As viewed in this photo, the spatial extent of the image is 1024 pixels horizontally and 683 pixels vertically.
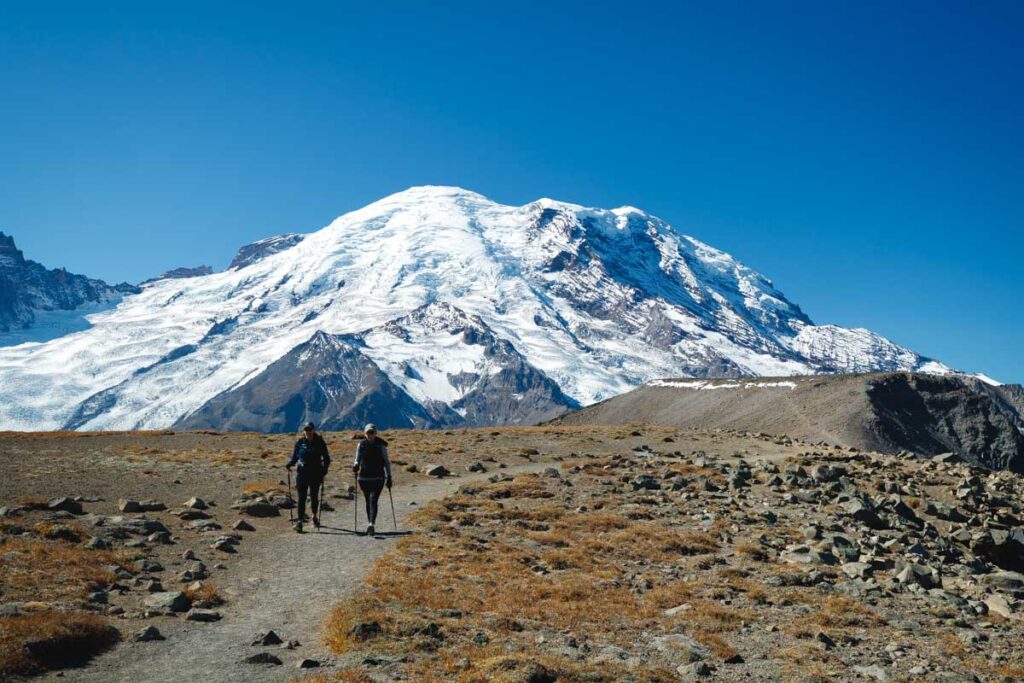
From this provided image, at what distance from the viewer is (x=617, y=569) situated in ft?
65.2

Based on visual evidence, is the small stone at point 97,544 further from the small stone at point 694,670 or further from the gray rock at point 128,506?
the small stone at point 694,670

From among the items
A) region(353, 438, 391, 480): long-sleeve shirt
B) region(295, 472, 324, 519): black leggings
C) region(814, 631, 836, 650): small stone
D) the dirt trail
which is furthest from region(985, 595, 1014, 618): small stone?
region(295, 472, 324, 519): black leggings

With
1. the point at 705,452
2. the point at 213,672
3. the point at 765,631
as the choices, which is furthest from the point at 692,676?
the point at 705,452

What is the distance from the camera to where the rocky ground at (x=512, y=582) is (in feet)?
42.0

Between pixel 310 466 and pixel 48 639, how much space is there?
39.3 ft

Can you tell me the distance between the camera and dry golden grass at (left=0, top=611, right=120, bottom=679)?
440 inches

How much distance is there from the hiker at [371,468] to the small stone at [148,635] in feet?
32.3

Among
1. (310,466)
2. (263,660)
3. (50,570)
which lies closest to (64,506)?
(50,570)

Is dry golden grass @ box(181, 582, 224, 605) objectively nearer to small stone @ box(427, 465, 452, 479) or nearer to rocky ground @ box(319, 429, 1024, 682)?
rocky ground @ box(319, 429, 1024, 682)

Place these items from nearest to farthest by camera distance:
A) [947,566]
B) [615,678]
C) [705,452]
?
[615,678], [947,566], [705,452]

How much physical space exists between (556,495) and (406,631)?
17.4m

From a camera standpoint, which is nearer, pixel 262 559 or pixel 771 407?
pixel 262 559

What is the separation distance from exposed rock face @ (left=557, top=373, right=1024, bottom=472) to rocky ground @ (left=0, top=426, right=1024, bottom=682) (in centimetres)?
6076

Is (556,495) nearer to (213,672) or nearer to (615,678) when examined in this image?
(615,678)
